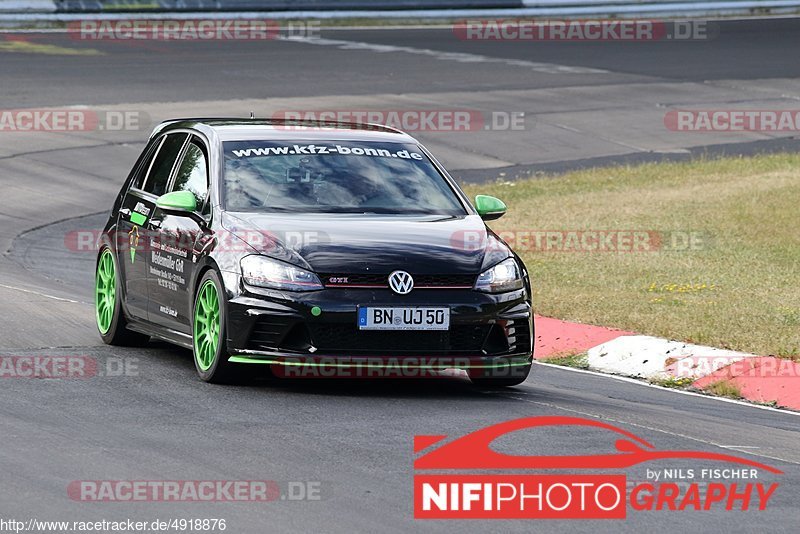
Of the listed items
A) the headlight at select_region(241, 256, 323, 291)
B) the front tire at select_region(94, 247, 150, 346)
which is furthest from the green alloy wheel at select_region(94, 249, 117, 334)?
the headlight at select_region(241, 256, 323, 291)

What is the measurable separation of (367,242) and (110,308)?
2.76 metres

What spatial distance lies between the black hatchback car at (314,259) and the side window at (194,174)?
0.02m

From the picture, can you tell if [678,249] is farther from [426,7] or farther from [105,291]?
[426,7]

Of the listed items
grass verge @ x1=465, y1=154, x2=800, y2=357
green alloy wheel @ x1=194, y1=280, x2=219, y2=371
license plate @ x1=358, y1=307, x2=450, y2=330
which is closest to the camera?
license plate @ x1=358, y1=307, x2=450, y2=330

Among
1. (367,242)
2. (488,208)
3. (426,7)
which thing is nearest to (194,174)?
(367,242)

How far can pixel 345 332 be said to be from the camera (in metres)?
8.99

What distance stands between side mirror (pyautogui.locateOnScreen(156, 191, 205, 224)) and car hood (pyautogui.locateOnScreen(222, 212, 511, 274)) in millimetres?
330

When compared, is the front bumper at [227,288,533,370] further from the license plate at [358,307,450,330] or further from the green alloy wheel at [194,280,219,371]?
the green alloy wheel at [194,280,219,371]

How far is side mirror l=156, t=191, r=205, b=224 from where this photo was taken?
9.89m

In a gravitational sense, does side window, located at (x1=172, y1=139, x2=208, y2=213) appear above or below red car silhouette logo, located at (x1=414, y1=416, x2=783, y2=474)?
above

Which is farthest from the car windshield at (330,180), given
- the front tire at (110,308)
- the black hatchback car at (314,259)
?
the front tire at (110,308)

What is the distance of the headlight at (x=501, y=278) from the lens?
365 inches

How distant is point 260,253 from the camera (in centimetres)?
919

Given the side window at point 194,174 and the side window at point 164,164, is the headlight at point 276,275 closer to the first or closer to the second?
the side window at point 194,174
